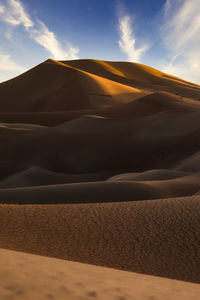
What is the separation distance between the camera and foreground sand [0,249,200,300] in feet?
4.20

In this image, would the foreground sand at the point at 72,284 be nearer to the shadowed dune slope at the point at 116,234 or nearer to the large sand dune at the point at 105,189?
the large sand dune at the point at 105,189

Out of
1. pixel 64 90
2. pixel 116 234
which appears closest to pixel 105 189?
pixel 116 234

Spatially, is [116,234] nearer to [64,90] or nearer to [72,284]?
[72,284]

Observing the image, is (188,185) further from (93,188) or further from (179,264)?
(179,264)

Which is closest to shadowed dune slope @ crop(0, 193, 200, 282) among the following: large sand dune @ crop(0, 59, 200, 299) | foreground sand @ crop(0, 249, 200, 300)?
large sand dune @ crop(0, 59, 200, 299)

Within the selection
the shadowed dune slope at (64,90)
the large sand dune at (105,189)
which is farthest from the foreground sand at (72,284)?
the shadowed dune slope at (64,90)

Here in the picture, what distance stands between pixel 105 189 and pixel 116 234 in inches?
136

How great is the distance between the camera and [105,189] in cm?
713

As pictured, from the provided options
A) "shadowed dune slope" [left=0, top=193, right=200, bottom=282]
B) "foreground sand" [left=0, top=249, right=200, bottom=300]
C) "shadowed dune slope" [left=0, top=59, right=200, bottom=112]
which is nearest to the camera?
"foreground sand" [left=0, top=249, right=200, bottom=300]

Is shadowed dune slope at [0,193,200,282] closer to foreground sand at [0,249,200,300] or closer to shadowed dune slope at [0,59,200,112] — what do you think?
foreground sand at [0,249,200,300]

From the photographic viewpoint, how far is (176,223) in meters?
3.87

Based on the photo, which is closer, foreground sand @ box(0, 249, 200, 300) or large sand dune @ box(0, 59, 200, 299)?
foreground sand @ box(0, 249, 200, 300)

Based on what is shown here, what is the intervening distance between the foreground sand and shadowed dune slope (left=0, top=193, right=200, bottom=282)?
1.21 metres

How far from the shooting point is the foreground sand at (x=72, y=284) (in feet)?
4.20
